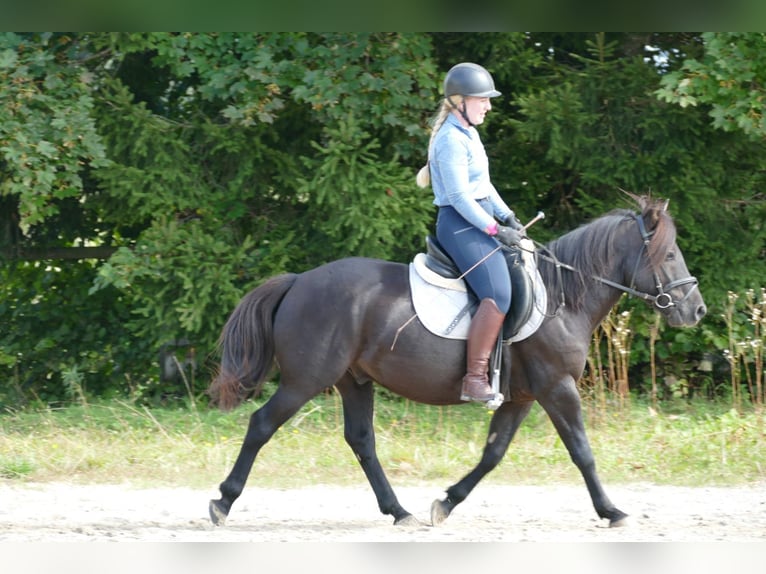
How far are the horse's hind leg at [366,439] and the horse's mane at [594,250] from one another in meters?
1.34

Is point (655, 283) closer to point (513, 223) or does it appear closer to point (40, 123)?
point (513, 223)

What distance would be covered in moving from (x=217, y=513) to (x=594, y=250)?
277 centimetres

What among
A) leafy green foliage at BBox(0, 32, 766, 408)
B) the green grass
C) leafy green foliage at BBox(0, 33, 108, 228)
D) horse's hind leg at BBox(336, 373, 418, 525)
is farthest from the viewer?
leafy green foliage at BBox(0, 32, 766, 408)

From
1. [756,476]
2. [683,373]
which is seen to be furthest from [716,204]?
[756,476]

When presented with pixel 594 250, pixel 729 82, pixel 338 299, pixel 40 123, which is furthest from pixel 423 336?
pixel 40 123

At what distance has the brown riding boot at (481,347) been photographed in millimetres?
5457

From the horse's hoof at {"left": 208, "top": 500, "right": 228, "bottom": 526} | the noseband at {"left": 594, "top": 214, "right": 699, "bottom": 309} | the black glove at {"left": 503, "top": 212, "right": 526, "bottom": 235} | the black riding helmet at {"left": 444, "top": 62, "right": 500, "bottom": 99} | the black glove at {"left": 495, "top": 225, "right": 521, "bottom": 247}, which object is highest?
the black riding helmet at {"left": 444, "top": 62, "right": 500, "bottom": 99}

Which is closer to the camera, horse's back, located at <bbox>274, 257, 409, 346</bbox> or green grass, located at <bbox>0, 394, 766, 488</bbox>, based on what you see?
horse's back, located at <bbox>274, 257, 409, 346</bbox>

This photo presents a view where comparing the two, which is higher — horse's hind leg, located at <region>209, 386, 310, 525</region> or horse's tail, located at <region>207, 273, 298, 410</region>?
horse's tail, located at <region>207, 273, 298, 410</region>

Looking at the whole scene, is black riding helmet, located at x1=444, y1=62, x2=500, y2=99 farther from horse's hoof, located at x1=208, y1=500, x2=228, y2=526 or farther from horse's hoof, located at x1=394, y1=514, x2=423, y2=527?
horse's hoof, located at x1=208, y1=500, x2=228, y2=526

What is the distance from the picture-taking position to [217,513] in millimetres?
5719

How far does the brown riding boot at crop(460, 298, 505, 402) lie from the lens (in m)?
5.46

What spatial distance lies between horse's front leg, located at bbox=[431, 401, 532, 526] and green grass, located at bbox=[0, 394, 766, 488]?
137 centimetres

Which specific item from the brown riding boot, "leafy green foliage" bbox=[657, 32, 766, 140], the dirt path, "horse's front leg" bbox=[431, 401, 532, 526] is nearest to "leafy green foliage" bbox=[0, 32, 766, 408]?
"leafy green foliage" bbox=[657, 32, 766, 140]
